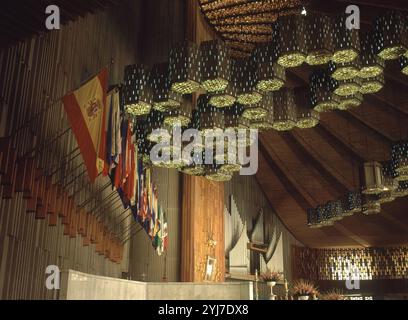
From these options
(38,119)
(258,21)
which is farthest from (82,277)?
(258,21)

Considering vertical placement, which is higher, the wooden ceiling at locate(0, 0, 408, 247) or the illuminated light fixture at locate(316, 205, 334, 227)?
the wooden ceiling at locate(0, 0, 408, 247)

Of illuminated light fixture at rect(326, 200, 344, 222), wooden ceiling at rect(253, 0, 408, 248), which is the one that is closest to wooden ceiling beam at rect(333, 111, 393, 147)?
wooden ceiling at rect(253, 0, 408, 248)

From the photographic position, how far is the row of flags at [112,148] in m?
6.25

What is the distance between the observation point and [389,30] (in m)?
8.92

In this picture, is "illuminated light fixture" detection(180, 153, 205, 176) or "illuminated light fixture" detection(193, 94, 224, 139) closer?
"illuminated light fixture" detection(193, 94, 224, 139)

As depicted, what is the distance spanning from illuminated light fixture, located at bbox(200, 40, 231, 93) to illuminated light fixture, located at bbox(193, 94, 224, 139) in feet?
3.95

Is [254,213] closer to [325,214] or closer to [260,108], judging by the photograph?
[325,214]

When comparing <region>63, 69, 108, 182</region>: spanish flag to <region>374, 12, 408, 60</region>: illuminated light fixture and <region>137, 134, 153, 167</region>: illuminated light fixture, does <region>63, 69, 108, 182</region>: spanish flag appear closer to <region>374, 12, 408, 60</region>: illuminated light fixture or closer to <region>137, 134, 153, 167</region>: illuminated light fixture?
<region>137, 134, 153, 167</region>: illuminated light fixture

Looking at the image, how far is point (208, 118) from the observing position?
1064 cm

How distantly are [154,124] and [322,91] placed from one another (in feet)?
12.6

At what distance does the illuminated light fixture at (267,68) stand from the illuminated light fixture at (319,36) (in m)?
0.71

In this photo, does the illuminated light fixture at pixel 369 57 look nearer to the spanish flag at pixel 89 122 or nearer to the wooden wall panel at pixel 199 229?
the spanish flag at pixel 89 122

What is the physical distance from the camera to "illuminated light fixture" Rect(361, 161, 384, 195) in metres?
14.2
